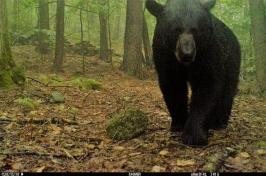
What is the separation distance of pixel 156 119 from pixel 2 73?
3.91 metres

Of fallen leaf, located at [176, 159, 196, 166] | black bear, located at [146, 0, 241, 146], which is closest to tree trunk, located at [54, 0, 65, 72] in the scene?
black bear, located at [146, 0, 241, 146]

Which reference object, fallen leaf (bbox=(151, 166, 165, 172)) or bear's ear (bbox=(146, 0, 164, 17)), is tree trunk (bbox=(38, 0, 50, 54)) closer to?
bear's ear (bbox=(146, 0, 164, 17))

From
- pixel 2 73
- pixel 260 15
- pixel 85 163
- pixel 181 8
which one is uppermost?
pixel 260 15

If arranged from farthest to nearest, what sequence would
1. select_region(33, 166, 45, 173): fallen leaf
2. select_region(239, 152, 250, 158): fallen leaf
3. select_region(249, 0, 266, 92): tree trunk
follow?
select_region(249, 0, 266, 92): tree trunk, select_region(239, 152, 250, 158): fallen leaf, select_region(33, 166, 45, 173): fallen leaf

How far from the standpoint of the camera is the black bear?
4.83 meters

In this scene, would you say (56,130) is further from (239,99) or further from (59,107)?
(239,99)

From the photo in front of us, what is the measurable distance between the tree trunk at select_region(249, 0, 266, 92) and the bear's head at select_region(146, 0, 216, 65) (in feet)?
21.5

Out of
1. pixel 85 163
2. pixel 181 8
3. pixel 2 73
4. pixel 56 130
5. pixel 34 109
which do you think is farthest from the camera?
pixel 2 73

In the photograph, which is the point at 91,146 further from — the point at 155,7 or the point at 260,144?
the point at 260,144

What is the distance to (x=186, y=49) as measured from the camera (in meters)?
4.61

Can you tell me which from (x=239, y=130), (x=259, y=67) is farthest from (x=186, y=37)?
(x=259, y=67)

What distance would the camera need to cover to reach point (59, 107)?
813cm

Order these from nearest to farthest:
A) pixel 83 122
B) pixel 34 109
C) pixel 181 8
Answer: pixel 181 8 → pixel 83 122 → pixel 34 109

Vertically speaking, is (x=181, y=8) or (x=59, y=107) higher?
(x=181, y=8)
